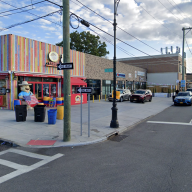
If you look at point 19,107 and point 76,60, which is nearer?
point 19,107

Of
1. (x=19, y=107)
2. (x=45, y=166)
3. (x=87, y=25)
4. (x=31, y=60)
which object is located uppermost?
(x=87, y=25)

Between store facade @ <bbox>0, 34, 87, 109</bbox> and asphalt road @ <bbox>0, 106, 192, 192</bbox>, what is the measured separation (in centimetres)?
908

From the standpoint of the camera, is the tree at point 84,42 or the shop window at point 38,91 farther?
the tree at point 84,42

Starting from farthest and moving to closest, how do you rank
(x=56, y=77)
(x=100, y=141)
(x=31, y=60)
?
(x=56, y=77) < (x=31, y=60) < (x=100, y=141)

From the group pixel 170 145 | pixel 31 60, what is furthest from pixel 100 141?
pixel 31 60

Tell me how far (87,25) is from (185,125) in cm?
776

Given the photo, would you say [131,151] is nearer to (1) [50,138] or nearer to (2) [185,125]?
(1) [50,138]

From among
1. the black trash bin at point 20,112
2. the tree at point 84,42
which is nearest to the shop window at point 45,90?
the black trash bin at point 20,112

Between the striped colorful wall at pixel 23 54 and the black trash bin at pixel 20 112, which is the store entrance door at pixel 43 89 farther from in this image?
the black trash bin at pixel 20 112

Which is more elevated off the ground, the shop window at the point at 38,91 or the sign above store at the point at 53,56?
the sign above store at the point at 53,56

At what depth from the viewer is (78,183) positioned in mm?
3998

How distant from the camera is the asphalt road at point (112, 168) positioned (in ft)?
12.7

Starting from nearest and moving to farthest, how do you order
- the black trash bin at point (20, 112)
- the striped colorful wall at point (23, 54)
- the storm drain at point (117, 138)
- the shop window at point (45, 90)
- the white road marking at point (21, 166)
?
1. the white road marking at point (21, 166)
2. the storm drain at point (117, 138)
3. the black trash bin at point (20, 112)
4. the striped colorful wall at point (23, 54)
5. the shop window at point (45, 90)

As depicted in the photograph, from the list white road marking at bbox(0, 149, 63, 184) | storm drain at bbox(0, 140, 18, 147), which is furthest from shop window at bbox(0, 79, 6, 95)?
white road marking at bbox(0, 149, 63, 184)
